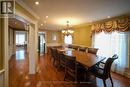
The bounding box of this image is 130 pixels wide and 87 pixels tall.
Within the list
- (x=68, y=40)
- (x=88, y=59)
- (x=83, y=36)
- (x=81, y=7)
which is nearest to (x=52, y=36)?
(x=68, y=40)

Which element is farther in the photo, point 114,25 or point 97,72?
point 114,25

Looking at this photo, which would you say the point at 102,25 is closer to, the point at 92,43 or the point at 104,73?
the point at 92,43

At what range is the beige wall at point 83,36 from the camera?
6.90 m

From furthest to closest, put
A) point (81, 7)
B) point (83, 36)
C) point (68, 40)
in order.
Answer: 1. point (68, 40)
2. point (83, 36)
3. point (81, 7)

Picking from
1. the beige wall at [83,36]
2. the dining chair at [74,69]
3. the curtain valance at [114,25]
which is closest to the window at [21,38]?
the beige wall at [83,36]

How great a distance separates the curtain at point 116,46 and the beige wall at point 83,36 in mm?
1033

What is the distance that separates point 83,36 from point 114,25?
2.79 m

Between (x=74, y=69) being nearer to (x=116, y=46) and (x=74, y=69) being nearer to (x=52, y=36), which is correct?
(x=116, y=46)

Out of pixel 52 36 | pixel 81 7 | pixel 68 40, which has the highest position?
pixel 81 7

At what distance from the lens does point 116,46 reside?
16.4ft

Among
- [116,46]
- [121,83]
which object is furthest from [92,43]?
[121,83]

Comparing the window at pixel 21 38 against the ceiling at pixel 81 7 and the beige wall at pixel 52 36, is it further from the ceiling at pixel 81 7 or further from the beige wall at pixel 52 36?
the ceiling at pixel 81 7

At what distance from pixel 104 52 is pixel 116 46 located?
2.54 feet

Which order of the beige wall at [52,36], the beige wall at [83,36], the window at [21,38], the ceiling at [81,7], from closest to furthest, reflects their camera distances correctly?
the ceiling at [81,7]
the beige wall at [83,36]
the beige wall at [52,36]
the window at [21,38]
